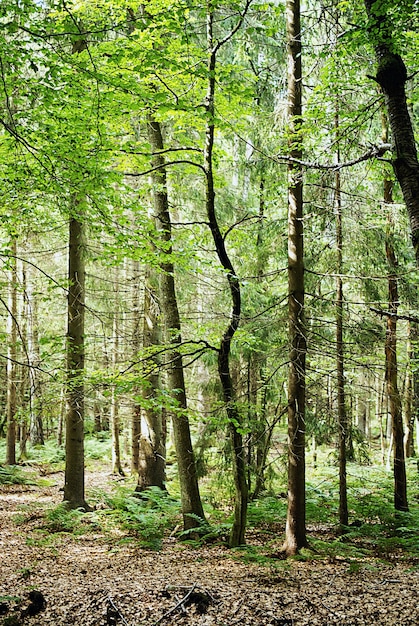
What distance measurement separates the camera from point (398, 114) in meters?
4.05

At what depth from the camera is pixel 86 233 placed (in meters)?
10.1

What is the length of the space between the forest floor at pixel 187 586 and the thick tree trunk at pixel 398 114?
150 inches

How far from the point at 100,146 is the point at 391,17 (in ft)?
12.4

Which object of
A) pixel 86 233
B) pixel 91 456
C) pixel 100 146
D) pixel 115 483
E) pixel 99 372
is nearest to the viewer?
pixel 100 146

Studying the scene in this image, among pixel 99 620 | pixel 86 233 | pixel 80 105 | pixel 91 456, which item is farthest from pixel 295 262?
pixel 91 456

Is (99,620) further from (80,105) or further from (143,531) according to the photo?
(80,105)

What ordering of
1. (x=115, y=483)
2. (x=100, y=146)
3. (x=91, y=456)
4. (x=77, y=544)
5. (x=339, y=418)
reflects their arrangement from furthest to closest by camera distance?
(x=91, y=456)
(x=115, y=483)
(x=339, y=418)
(x=77, y=544)
(x=100, y=146)

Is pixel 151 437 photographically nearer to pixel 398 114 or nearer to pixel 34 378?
pixel 34 378

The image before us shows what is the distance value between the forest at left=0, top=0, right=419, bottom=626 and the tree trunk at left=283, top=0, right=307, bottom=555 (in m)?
0.03

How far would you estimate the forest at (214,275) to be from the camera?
519 cm

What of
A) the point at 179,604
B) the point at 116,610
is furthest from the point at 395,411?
the point at 116,610

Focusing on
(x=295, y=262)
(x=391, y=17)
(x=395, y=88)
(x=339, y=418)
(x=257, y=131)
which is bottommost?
(x=339, y=418)

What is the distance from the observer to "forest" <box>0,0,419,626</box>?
17.0 ft

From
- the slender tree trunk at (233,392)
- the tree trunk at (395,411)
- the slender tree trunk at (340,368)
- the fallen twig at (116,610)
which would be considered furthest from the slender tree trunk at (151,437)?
the fallen twig at (116,610)
